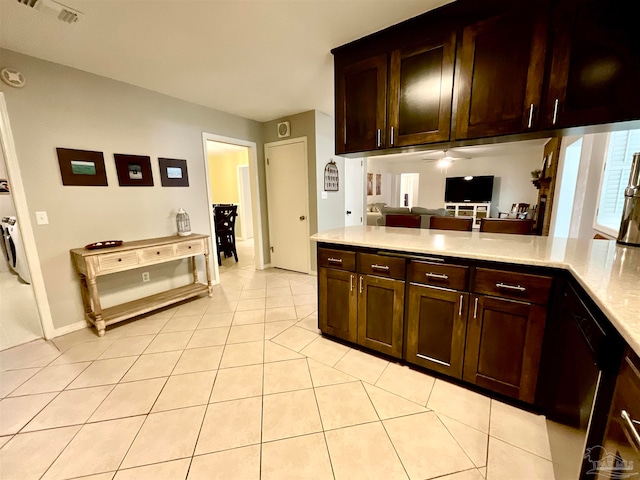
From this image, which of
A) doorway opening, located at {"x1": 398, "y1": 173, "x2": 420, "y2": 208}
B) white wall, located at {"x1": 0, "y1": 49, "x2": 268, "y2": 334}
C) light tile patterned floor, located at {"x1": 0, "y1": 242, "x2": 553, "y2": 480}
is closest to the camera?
light tile patterned floor, located at {"x1": 0, "y1": 242, "x2": 553, "y2": 480}

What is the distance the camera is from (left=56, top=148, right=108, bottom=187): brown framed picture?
2326 mm

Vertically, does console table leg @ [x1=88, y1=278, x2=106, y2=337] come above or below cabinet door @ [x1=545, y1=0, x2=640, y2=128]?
below

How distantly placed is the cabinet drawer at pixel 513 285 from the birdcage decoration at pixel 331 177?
9.13 feet

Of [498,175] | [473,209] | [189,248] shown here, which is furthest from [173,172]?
[498,175]

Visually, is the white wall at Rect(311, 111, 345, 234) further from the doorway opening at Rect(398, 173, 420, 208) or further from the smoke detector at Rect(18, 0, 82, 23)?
the doorway opening at Rect(398, 173, 420, 208)

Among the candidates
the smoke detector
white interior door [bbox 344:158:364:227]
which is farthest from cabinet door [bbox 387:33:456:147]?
white interior door [bbox 344:158:364:227]

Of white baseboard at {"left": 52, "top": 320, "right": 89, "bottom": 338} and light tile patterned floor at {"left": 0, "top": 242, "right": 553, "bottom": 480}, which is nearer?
light tile patterned floor at {"left": 0, "top": 242, "right": 553, "bottom": 480}

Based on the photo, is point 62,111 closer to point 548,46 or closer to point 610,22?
point 548,46

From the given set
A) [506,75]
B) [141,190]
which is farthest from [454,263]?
[141,190]

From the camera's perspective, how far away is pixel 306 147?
374 cm

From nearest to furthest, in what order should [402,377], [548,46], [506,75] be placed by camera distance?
[548,46]
[506,75]
[402,377]

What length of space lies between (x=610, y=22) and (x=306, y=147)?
117 inches

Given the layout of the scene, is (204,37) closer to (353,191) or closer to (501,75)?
(501,75)

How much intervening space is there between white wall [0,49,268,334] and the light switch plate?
0.10 ft
